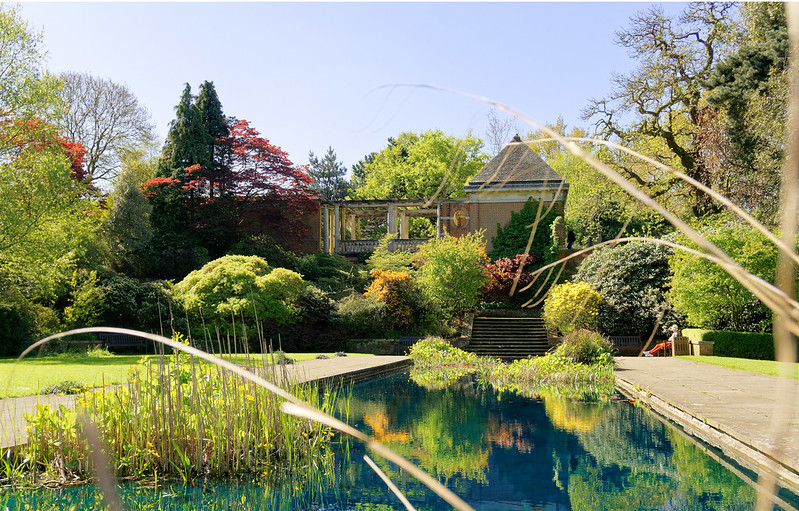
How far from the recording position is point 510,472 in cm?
548

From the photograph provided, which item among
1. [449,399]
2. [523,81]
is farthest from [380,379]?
[523,81]

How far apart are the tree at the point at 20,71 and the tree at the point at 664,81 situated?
16.0m

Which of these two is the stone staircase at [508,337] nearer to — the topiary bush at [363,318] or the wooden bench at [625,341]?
the wooden bench at [625,341]

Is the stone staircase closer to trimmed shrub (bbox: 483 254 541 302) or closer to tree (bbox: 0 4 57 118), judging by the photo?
trimmed shrub (bbox: 483 254 541 302)

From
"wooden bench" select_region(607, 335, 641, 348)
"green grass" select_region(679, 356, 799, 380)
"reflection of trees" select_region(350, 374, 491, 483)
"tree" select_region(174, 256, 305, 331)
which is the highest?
"tree" select_region(174, 256, 305, 331)

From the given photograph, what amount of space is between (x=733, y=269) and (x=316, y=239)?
2937 cm

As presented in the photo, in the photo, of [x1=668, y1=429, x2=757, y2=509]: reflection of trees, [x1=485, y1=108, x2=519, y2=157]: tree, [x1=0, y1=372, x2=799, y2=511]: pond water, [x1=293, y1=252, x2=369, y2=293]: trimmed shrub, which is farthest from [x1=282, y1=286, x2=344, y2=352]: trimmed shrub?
[x1=485, y1=108, x2=519, y2=157]: tree

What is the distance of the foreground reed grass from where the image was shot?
4770 millimetres

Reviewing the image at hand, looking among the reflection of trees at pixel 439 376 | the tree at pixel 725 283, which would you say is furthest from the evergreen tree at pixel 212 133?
the tree at pixel 725 283

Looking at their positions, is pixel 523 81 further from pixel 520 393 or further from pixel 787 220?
pixel 520 393

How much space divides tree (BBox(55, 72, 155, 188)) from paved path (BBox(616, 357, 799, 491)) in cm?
2571

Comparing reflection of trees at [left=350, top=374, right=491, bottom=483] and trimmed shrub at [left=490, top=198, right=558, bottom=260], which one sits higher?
trimmed shrub at [left=490, top=198, right=558, bottom=260]

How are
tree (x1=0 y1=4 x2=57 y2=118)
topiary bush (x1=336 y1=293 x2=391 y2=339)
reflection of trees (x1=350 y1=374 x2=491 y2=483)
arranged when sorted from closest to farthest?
reflection of trees (x1=350 y1=374 x2=491 y2=483)
tree (x1=0 y1=4 x2=57 y2=118)
topiary bush (x1=336 y1=293 x2=391 y2=339)

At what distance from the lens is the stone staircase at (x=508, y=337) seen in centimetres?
1825
